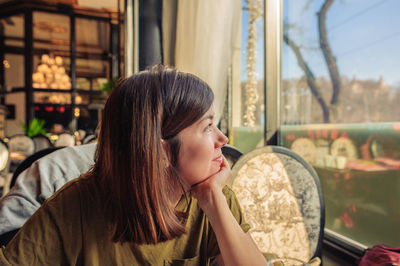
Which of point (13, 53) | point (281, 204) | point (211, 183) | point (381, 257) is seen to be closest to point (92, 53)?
point (13, 53)

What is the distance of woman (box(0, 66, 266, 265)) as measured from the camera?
0.75 meters

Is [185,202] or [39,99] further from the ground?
[39,99]

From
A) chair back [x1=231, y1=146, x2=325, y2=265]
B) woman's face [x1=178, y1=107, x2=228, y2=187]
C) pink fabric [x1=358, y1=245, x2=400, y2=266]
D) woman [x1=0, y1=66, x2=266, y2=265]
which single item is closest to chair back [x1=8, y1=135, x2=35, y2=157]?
chair back [x1=231, y1=146, x2=325, y2=265]

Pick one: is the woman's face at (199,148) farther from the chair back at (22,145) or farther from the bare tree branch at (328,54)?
the chair back at (22,145)

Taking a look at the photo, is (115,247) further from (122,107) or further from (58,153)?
(58,153)

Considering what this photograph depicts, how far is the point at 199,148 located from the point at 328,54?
6.24ft

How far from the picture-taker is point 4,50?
29.5 feet

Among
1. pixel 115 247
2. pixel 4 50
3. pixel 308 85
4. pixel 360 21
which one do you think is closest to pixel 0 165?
pixel 115 247

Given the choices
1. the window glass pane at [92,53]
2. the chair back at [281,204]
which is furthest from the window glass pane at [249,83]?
the window glass pane at [92,53]

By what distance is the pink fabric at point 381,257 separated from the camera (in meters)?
0.92

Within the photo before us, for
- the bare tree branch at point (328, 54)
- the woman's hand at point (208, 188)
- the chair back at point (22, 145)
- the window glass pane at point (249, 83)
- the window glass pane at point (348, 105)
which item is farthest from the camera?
the chair back at point (22, 145)

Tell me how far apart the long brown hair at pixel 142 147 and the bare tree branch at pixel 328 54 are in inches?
69.7

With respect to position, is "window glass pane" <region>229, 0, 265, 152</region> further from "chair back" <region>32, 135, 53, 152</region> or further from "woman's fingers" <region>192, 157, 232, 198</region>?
"chair back" <region>32, 135, 53, 152</region>

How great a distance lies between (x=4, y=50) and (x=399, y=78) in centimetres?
1039
